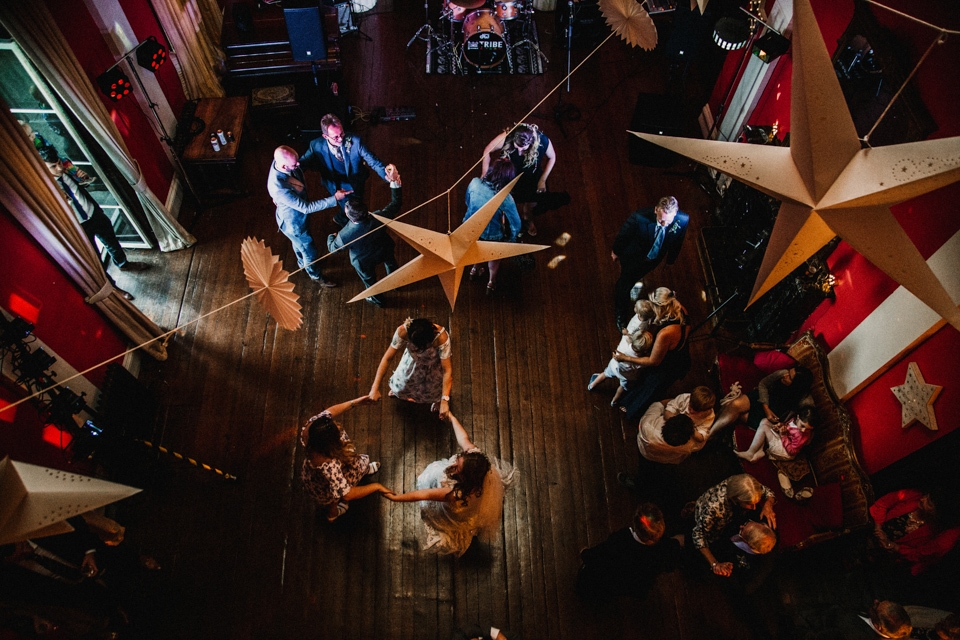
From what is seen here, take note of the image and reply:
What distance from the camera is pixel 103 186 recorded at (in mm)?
5199

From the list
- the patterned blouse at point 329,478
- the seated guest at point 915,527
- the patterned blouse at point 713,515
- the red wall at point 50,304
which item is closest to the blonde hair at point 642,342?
the patterned blouse at point 713,515

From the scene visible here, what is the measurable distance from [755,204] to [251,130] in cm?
565

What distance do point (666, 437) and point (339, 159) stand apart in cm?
360

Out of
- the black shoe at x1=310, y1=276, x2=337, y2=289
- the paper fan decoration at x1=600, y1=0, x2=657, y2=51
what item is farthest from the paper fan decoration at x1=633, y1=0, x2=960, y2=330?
the black shoe at x1=310, y1=276, x2=337, y2=289

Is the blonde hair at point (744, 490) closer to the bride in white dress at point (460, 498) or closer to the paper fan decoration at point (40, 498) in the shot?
the bride in white dress at point (460, 498)

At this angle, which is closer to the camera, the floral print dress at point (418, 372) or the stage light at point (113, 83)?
the floral print dress at point (418, 372)

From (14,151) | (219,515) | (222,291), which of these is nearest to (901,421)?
(219,515)

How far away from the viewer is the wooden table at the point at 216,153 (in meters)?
5.73

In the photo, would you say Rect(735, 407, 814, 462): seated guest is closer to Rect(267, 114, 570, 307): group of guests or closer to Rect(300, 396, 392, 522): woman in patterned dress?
Rect(267, 114, 570, 307): group of guests

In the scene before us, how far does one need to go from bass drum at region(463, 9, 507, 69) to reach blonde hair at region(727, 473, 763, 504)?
5672 millimetres

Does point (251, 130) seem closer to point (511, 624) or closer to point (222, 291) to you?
point (222, 291)

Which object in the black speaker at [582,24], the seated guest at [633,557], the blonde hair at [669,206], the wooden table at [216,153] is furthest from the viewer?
the black speaker at [582,24]

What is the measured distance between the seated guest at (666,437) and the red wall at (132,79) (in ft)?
16.8

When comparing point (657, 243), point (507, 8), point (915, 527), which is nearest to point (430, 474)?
point (657, 243)
